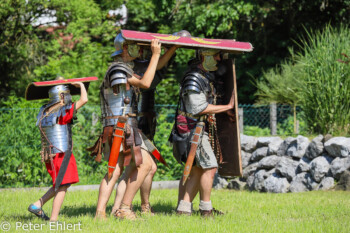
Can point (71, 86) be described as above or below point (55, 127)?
above

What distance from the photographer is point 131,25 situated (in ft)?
58.9

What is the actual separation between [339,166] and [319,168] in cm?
29

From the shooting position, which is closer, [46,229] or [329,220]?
[46,229]

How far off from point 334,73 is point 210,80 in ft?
11.6

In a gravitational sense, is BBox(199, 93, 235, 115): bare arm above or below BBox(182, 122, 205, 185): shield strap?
above

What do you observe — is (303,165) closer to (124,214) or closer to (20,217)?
(124,214)

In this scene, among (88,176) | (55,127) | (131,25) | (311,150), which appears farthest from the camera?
(131,25)

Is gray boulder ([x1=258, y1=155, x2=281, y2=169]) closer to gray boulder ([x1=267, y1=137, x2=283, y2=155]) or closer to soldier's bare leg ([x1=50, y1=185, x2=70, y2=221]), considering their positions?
gray boulder ([x1=267, y1=137, x2=283, y2=155])

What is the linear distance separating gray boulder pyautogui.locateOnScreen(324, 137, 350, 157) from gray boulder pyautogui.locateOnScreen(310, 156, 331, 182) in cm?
15

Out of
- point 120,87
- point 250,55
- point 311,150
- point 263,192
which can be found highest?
point 250,55

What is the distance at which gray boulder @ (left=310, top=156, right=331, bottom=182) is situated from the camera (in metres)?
8.18

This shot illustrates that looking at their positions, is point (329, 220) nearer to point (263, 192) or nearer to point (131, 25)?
point (263, 192)

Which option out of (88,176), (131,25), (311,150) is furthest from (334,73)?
(131,25)

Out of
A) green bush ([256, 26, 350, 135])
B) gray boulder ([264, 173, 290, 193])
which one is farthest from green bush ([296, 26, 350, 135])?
gray boulder ([264, 173, 290, 193])
